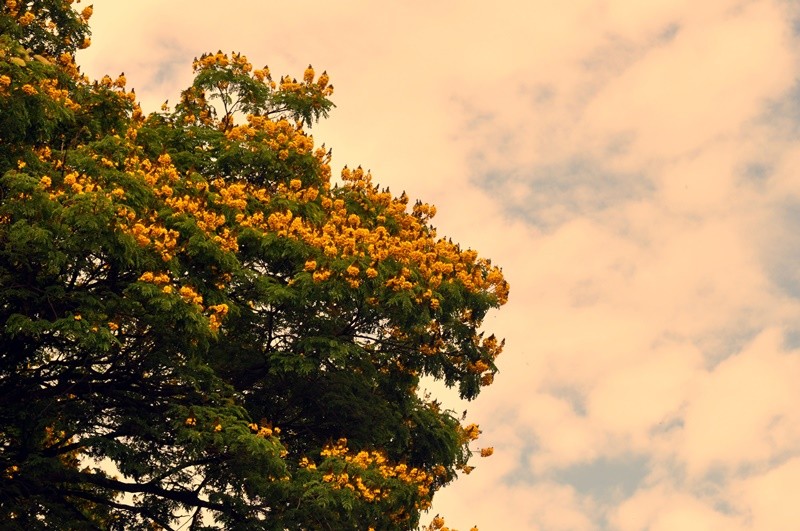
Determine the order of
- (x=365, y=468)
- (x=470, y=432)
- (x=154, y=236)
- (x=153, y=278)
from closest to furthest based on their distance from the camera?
(x=153, y=278) → (x=154, y=236) → (x=365, y=468) → (x=470, y=432)

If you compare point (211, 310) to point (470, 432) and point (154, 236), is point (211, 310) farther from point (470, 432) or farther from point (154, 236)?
point (470, 432)

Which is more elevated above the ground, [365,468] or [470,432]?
A: [470,432]

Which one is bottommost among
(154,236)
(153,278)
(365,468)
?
(153,278)

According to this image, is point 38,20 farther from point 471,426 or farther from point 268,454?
point 471,426

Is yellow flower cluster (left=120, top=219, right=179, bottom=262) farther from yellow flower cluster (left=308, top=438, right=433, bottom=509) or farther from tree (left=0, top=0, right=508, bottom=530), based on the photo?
yellow flower cluster (left=308, top=438, right=433, bottom=509)

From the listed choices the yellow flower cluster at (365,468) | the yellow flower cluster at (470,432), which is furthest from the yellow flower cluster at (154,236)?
the yellow flower cluster at (470,432)

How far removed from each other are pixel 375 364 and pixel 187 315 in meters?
6.94

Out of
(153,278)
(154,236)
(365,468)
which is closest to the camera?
(153,278)

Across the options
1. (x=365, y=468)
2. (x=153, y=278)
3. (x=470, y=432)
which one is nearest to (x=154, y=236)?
(x=153, y=278)

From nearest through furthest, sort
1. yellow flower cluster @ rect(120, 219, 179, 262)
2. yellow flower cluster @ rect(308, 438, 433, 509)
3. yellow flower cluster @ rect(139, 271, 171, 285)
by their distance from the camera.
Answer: yellow flower cluster @ rect(120, 219, 179, 262) < yellow flower cluster @ rect(139, 271, 171, 285) < yellow flower cluster @ rect(308, 438, 433, 509)

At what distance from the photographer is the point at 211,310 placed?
1772 cm

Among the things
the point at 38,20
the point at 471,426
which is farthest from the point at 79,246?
the point at 471,426

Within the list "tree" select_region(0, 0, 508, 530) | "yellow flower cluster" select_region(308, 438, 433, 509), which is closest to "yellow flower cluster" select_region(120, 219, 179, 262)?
"tree" select_region(0, 0, 508, 530)

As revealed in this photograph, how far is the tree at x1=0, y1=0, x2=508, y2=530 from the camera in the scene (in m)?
16.5
